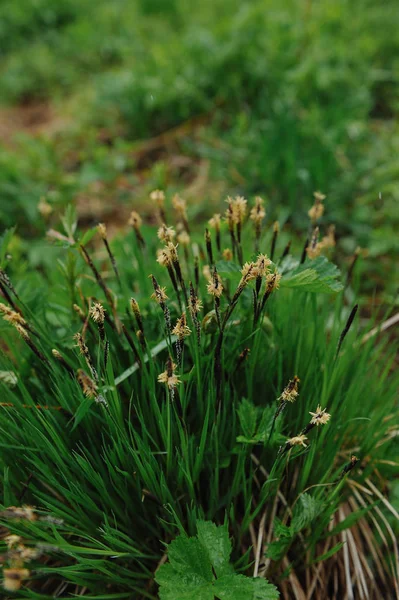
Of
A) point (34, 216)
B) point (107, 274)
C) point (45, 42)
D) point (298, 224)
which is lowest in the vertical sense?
point (107, 274)

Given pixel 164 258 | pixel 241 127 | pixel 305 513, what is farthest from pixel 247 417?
pixel 241 127

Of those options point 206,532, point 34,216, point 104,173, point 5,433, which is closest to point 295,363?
point 206,532

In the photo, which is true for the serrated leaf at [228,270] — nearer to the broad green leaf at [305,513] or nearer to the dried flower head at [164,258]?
the dried flower head at [164,258]

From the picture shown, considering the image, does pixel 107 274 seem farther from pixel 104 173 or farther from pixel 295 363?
pixel 104 173

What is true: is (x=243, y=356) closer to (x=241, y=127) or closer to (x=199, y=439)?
(x=199, y=439)

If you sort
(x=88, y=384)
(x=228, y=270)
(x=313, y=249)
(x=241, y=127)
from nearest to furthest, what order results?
(x=88, y=384) < (x=228, y=270) < (x=313, y=249) < (x=241, y=127)

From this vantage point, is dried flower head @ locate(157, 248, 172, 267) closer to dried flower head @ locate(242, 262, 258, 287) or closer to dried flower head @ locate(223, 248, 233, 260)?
dried flower head @ locate(242, 262, 258, 287)

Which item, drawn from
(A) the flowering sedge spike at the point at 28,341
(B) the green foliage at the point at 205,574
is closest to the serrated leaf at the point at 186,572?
(B) the green foliage at the point at 205,574
